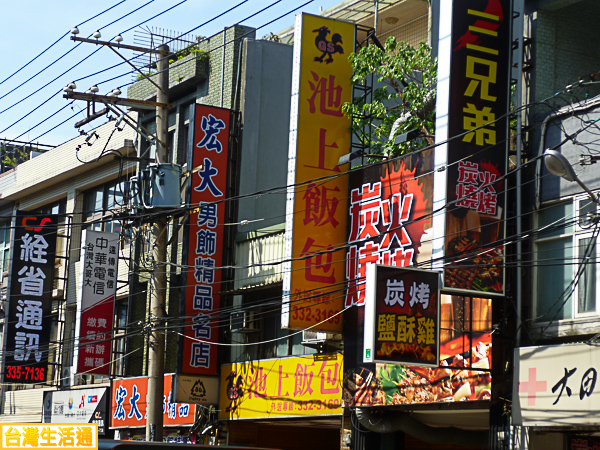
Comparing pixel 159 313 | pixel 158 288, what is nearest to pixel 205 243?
pixel 158 288

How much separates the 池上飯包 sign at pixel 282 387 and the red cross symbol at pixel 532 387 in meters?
5.06

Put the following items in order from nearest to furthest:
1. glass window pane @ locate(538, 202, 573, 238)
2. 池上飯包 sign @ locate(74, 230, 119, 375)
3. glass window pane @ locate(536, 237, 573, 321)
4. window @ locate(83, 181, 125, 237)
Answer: glass window pane @ locate(536, 237, 573, 321) → glass window pane @ locate(538, 202, 573, 238) → 池上飯包 sign @ locate(74, 230, 119, 375) → window @ locate(83, 181, 125, 237)

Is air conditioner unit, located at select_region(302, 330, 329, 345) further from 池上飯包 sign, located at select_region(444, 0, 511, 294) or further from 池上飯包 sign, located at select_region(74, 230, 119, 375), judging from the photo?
池上飯包 sign, located at select_region(74, 230, 119, 375)

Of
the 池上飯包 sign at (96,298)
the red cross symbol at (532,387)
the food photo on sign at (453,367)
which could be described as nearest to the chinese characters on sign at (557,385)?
the red cross symbol at (532,387)

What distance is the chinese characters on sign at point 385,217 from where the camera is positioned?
18.0 m

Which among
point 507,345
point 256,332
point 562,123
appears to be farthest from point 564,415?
point 256,332

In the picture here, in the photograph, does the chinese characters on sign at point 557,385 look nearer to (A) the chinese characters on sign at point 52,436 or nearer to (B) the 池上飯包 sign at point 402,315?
(B) the 池上飯包 sign at point 402,315

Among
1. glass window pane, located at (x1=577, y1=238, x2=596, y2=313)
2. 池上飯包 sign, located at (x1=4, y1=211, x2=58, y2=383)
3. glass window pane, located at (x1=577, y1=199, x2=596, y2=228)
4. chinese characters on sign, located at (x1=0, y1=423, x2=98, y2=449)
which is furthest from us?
池上飯包 sign, located at (x1=4, y1=211, x2=58, y2=383)

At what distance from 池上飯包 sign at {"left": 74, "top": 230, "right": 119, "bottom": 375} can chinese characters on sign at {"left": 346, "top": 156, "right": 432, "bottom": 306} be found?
8931mm

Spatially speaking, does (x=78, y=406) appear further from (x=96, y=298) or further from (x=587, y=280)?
(x=587, y=280)

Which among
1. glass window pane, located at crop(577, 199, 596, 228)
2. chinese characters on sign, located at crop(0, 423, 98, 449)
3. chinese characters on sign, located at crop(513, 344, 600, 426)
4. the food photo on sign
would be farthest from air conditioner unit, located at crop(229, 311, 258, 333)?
chinese characters on sign, located at crop(0, 423, 98, 449)

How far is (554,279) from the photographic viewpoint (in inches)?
632

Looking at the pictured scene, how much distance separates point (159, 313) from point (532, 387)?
8.56m

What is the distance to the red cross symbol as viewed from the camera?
1498 centimetres
